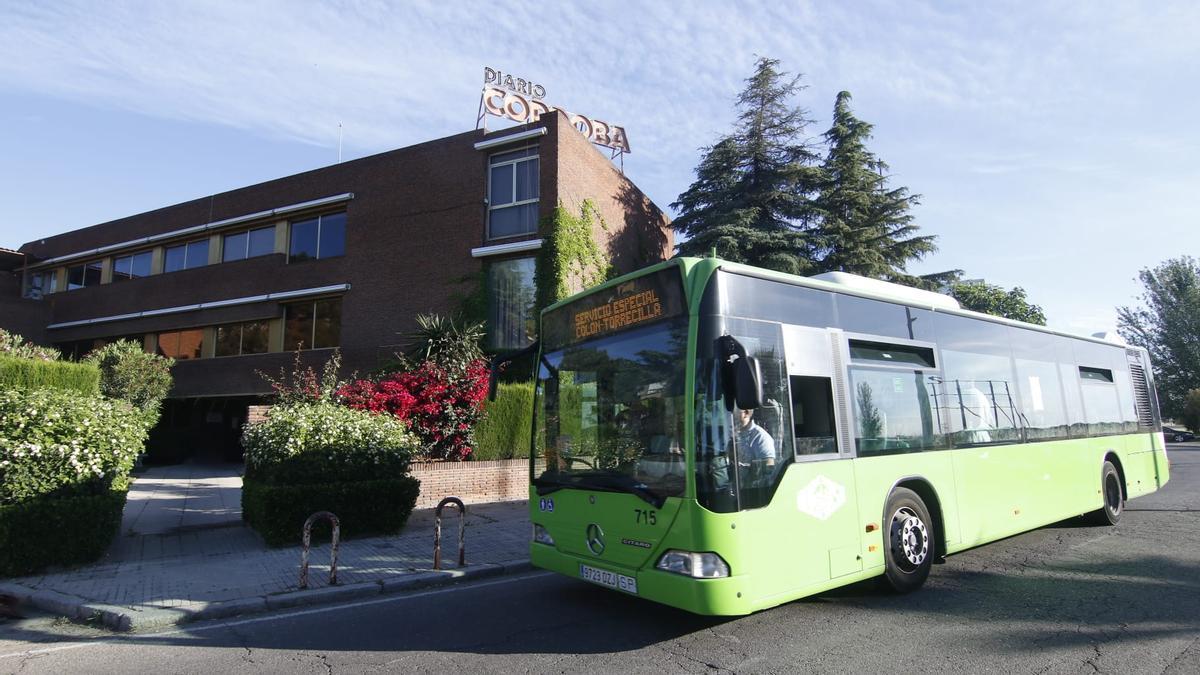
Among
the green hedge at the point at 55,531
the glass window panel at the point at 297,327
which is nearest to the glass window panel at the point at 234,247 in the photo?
the glass window panel at the point at 297,327

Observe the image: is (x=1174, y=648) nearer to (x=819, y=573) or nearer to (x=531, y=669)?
(x=819, y=573)

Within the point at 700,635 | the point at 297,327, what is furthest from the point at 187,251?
the point at 700,635

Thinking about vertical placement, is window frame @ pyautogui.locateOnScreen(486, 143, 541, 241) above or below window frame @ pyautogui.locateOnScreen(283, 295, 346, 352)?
above

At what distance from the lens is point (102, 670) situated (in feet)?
15.3

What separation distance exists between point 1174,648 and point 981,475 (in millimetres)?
2411

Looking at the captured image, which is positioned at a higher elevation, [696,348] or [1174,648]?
[696,348]

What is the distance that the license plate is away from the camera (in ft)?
16.3

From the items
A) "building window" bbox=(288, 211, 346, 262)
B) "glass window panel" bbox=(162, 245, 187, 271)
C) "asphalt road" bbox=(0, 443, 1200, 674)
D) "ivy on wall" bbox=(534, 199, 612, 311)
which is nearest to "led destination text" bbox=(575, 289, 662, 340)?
"asphalt road" bbox=(0, 443, 1200, 674)

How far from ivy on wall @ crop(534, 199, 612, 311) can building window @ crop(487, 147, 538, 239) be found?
852 mm

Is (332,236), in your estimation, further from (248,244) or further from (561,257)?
(561,257)

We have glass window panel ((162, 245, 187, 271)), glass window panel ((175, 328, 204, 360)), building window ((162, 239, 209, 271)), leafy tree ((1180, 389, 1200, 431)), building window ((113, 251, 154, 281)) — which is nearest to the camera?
glass window panel ((175, 328, 204, 360))

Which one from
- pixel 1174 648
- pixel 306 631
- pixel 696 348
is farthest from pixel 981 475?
pixel 306 631

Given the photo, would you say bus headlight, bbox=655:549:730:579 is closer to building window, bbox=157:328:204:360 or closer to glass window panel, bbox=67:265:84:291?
building window, bbox=157:328:204:360

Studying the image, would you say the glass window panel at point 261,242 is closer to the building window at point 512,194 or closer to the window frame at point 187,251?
the window frame at point 187,251
